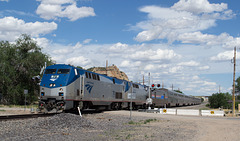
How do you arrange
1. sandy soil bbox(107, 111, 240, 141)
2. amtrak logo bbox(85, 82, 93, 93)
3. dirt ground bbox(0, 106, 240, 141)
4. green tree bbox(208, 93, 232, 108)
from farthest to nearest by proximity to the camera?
green tree bbox(208, 93, 232, 108) < amtrak logo bbox(85, 82, 93, 93) < sandy soil bbox(107, 111, 240, 141) < dirt ground bbox(0, 106, 240, 141)

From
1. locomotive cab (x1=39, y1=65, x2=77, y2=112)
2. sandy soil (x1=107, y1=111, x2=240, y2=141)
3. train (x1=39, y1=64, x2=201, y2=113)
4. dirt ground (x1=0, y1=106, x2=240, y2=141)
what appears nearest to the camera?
dirt ground (x1=0, y1=106, x2=240, y2=141)

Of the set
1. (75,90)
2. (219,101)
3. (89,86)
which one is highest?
(89,86)

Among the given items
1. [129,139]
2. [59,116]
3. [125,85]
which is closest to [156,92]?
[125,85]

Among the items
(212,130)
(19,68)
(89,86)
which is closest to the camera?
(212,130)

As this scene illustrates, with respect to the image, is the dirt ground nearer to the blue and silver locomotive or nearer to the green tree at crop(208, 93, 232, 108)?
the blue and silver locomotive

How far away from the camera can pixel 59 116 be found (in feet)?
60.1

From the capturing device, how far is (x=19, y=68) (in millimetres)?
52469

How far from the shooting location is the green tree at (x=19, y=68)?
164ft

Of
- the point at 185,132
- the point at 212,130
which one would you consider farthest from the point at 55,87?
the point at 212,130

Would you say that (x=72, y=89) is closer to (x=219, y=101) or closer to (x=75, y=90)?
(x=75, y=90)

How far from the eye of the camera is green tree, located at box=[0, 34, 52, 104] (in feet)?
164

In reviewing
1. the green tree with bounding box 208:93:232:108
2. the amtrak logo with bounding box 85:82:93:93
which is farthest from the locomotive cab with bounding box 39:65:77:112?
the green tree with bounding box 208:93:232:108

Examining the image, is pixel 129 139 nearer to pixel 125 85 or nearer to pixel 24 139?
pixel 24 139

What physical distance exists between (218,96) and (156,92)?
33.2 metres
